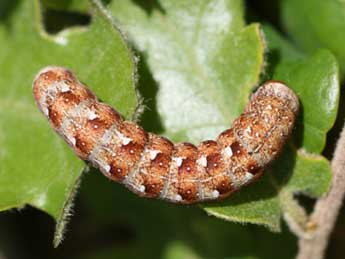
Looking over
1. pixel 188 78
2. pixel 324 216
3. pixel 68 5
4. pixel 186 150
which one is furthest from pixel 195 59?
pixel 324 216

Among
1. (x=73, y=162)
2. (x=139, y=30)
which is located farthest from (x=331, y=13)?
(x=73, y=162)

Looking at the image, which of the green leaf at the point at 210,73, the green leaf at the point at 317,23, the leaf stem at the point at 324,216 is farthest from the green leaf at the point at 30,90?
the green leaf at the point at 317,23

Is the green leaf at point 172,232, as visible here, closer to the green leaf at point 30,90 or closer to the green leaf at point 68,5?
the green leaf at point 30,90

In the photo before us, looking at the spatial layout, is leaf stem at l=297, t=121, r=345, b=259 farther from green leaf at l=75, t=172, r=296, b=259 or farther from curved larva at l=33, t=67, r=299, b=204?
green leaf at l=75, t=172, r=296, b=259

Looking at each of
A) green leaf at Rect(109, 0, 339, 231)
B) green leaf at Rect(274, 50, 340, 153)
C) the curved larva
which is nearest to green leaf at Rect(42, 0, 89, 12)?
green leaf at Rect(109, 0, 339, 231)

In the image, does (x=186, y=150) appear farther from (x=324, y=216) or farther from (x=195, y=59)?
(x=324, y=216)

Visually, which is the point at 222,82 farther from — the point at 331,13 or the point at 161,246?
the point at 161,246
